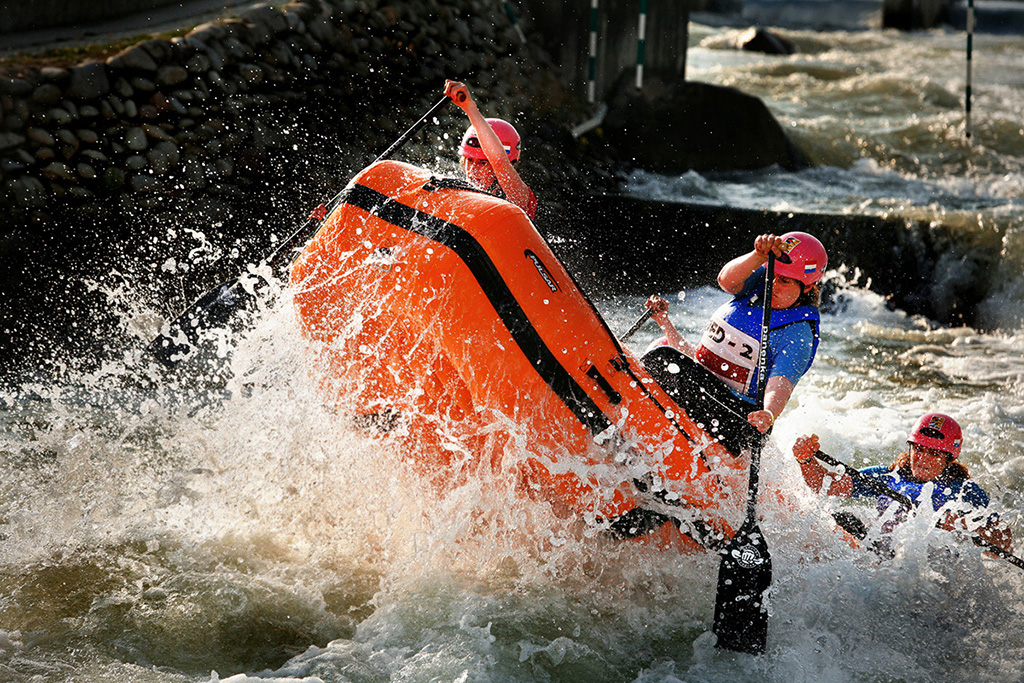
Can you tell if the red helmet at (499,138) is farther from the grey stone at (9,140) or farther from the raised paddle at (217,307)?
the grey stone at (9,140)

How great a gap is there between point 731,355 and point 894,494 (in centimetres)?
91

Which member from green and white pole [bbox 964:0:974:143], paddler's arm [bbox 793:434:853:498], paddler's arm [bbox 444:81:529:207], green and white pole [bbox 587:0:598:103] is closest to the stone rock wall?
green and white pole [bbox 587:0:598:103]

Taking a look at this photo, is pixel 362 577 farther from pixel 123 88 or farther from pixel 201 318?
pixel 123 88

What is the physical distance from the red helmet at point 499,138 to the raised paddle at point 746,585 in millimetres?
1822

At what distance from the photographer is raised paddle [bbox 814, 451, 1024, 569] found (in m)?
3.81

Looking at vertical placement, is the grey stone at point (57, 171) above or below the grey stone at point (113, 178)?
above

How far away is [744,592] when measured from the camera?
11.7 ft

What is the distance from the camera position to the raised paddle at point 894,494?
12.5ft

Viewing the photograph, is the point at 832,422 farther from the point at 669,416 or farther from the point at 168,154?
the point at 168,154

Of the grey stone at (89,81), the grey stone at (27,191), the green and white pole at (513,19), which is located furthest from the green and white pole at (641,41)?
the grey stone at (27,191)

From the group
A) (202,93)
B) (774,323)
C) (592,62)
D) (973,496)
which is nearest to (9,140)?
(202,93)

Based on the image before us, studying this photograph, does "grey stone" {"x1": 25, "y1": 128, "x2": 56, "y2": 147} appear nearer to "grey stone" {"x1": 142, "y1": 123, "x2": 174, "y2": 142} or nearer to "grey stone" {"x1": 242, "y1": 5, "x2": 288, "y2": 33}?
"grey stone" {"x1": 142, "y1": 123, "x2": 174, "y2": 142}

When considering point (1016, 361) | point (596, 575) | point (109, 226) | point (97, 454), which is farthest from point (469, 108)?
point (1016, 361)

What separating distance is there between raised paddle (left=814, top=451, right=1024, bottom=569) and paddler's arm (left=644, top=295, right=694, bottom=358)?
0.78 meters
